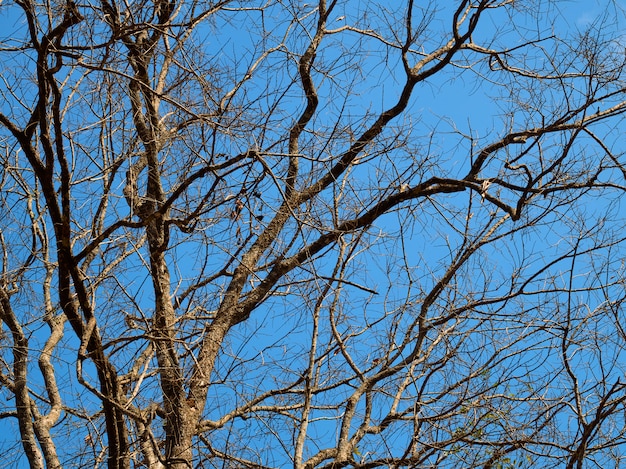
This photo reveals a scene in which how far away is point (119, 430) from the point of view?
11.9 feet

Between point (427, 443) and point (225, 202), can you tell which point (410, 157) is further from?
point (427, 443)

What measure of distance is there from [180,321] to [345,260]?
102 cm

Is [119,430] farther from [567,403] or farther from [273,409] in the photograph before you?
[567,403]

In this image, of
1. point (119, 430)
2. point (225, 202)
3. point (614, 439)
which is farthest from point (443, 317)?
point (119, 430)

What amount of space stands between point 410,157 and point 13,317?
9.16 ft

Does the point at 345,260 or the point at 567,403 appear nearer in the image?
the point at 567,403

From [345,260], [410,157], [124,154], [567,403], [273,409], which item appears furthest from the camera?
[273,409]

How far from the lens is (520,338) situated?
4.14 meters

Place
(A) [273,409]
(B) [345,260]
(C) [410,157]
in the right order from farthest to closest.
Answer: (A) [273,409]
(B) [345,260]
(C) [410,157]

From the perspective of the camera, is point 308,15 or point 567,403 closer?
point 567,403

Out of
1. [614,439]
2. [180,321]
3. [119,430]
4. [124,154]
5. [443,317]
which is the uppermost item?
[124,154]

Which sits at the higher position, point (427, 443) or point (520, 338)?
point (520, 338)

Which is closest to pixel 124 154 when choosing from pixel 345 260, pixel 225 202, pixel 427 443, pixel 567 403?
pixel 225 202

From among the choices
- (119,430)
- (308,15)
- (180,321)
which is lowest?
(119,430)
